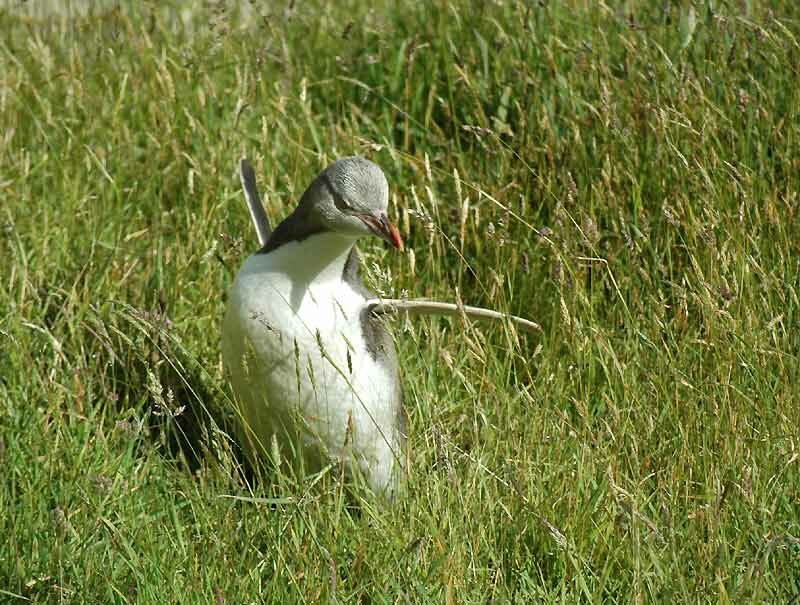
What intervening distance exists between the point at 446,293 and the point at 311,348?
862 millimetres

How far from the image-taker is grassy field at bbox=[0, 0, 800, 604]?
A: 2965 millimetres

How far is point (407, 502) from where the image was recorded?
10.2 ft

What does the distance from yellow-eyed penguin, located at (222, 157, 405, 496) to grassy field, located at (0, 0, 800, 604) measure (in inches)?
4.6

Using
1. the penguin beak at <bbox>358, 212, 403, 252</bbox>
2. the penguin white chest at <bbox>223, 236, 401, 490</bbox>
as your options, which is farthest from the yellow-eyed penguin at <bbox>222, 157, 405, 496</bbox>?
the penguin beak at <bbox>358, 212, 403, 252</bbox>

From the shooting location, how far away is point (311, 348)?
357 centimetres

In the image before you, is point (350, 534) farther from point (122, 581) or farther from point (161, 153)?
point (161, 153)

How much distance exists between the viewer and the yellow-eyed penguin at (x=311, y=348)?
3553 mm

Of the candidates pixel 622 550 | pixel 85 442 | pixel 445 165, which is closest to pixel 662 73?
pixel 445 165

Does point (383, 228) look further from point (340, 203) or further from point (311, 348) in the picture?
point (311, 348)

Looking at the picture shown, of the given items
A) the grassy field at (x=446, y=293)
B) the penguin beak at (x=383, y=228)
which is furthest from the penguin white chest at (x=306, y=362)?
the penguin beak at (x=383, y=228)

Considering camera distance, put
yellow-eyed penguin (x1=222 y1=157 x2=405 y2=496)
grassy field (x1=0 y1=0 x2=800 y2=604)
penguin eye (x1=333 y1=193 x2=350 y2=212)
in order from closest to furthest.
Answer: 1. grassy field (x1=0 y1=0 x2=800 y2=604)
2. penguin eye (x1=333 y1=193 x2=350 y2=212)
3. yellow-eyed penguin (x1=222 y1=157 x2=405 y2=496)

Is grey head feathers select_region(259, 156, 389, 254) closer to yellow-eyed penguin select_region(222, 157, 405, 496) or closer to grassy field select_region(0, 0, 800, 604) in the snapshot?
yellow-eyed penguin select_region(222, 157, 405, 496)

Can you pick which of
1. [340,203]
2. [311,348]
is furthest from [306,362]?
[340,203]

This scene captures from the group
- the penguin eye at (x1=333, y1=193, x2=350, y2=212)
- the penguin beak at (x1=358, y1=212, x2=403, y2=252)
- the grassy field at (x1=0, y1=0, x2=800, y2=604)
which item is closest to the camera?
the grassy field at (x1=0, y1=0, x2=800, y2=604)
